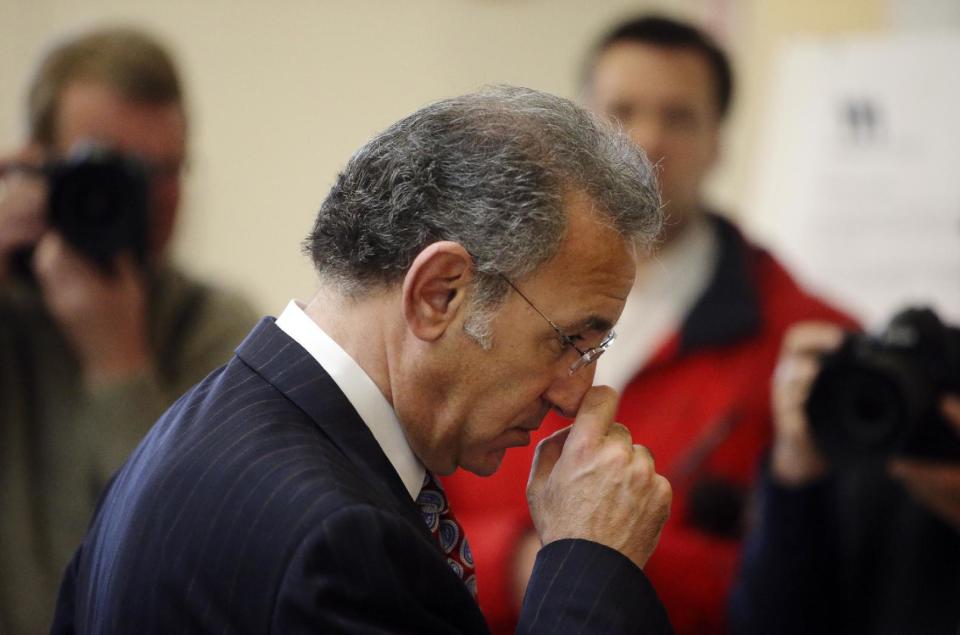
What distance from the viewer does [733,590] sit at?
1.52 m

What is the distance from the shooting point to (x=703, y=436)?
1.60m

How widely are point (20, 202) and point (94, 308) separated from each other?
17 cm

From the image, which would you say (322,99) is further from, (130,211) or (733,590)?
(733,590)

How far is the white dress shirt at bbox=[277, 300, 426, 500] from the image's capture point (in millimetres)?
911

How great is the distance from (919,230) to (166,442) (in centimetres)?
192

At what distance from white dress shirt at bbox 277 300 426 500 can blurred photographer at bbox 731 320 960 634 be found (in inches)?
28.4

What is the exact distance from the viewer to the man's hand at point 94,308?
1541 millimetres

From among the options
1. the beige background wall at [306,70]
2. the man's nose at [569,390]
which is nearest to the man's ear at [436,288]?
the man's nose at [569,390]

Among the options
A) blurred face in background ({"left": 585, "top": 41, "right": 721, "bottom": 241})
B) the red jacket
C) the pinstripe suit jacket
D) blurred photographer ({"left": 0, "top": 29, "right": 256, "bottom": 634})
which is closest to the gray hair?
the pinstripe suit jacket

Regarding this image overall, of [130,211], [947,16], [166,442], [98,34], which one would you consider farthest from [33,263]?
[947,16]

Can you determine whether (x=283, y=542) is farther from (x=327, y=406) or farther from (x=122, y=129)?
(x=122, y=129)

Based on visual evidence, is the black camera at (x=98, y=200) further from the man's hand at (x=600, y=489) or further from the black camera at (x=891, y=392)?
the black camera at (x=891, y=392)

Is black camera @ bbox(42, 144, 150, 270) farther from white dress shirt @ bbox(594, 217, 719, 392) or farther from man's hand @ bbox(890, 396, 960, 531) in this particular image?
man's hand @ bbox(890, 396, 960, 531)

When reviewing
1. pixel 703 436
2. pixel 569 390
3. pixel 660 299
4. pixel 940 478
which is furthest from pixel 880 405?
pixel 569 390
